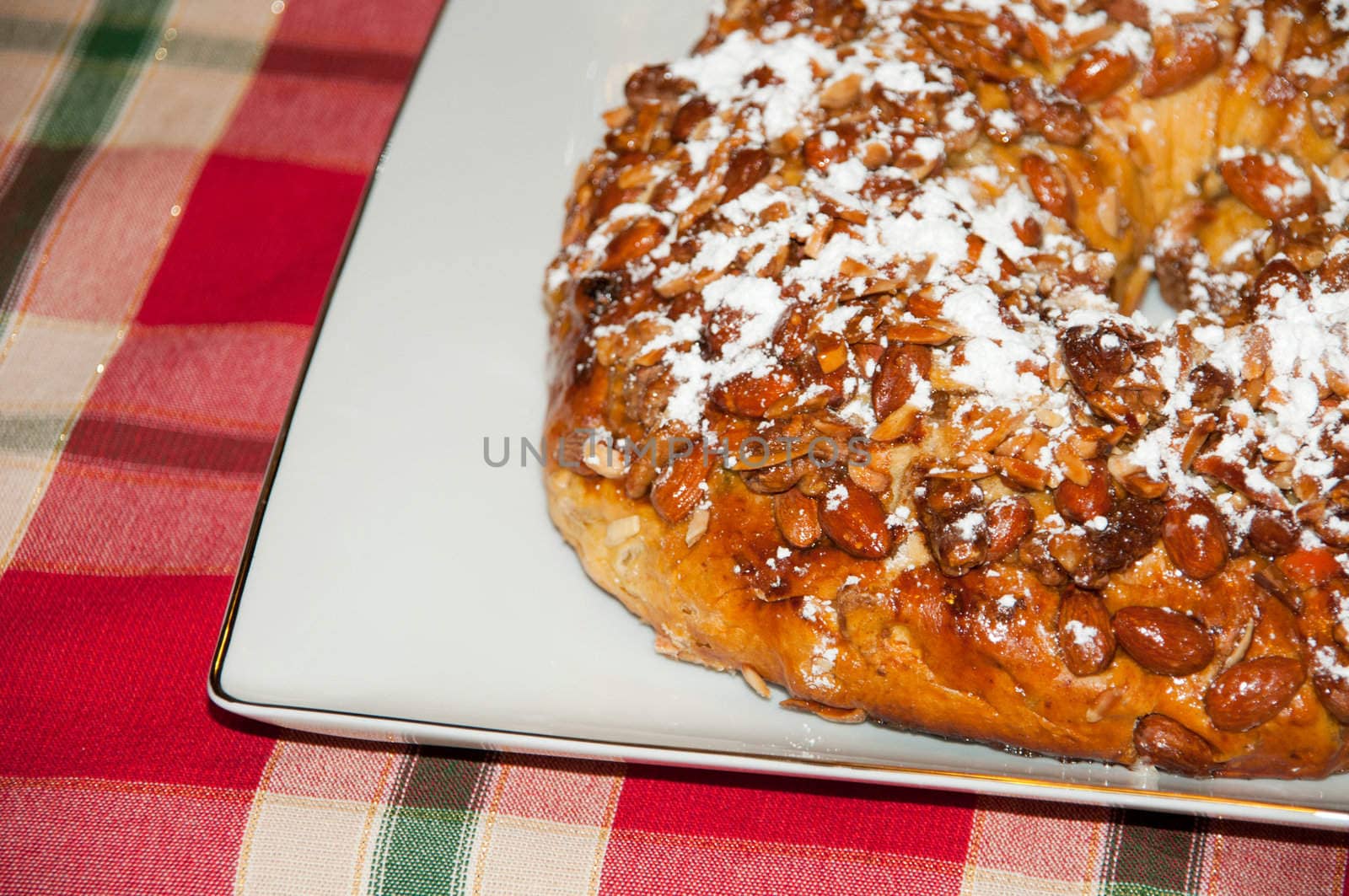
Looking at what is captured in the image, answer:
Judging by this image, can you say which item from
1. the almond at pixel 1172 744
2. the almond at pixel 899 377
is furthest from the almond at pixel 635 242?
the almond at pixel 1172 744

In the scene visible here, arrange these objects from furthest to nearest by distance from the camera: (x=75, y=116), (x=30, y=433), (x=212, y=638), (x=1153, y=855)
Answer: (x=75, y=116) → (x=30, y=433) → (x=212, y=638) → (x=1153, y=855)

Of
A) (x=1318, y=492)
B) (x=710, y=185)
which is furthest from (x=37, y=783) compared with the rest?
(x=1318, y=492)

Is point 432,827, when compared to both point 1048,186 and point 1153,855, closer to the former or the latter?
point 1153,855

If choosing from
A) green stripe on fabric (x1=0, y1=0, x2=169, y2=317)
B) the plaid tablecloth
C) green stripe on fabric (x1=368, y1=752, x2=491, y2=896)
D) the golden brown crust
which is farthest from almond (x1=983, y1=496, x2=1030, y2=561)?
Answer: green stripe on fabric (x1=0, y1=0, x2=169, y2=317)

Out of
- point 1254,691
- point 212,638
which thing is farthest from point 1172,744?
point 212,638

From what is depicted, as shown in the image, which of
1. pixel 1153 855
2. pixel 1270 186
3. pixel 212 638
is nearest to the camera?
pixel 1153 855

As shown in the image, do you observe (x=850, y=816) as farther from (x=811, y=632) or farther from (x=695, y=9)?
(x=695, y=9)
